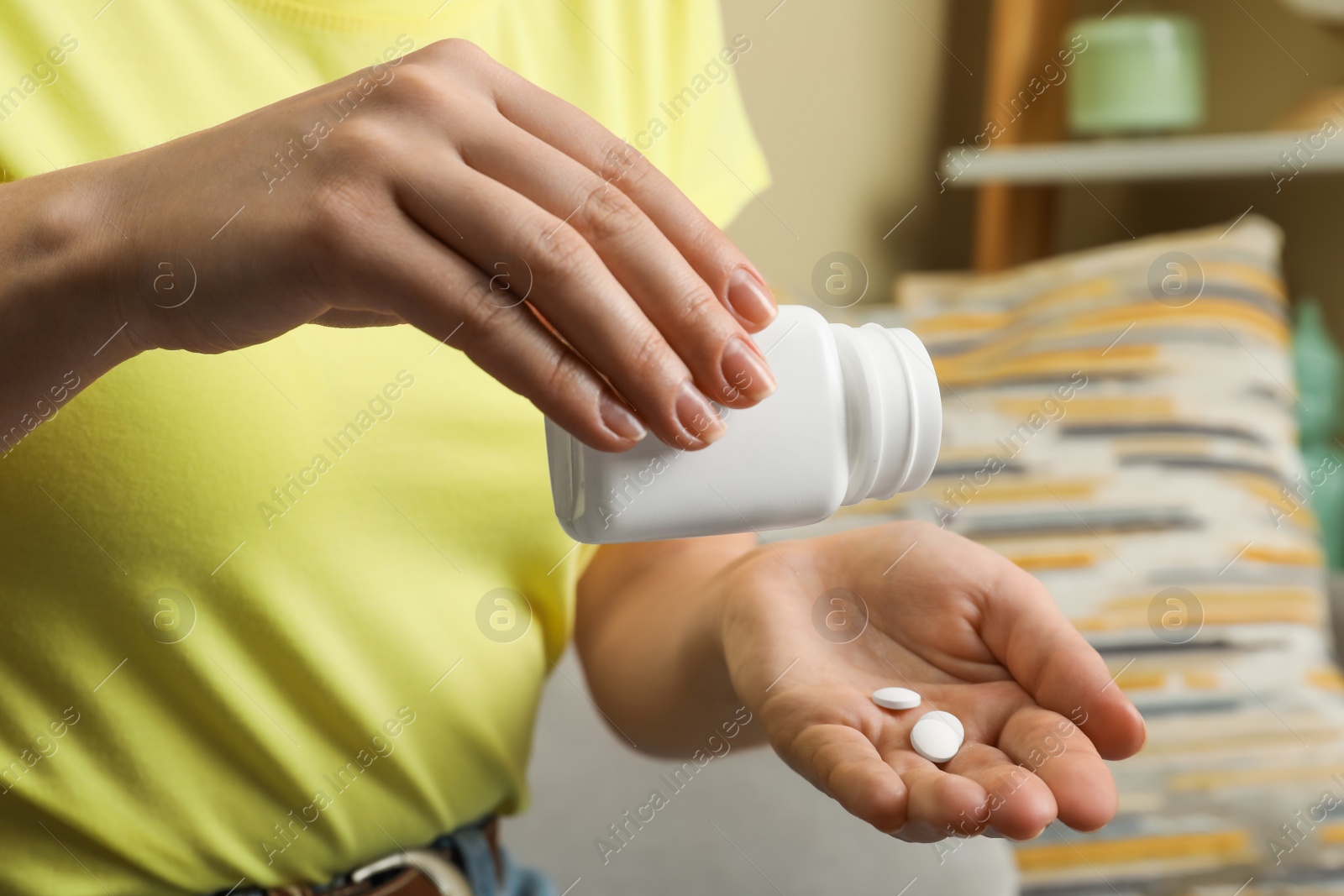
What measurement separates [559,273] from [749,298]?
0.18 ft

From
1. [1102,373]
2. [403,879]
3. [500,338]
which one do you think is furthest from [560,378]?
[1102,373]

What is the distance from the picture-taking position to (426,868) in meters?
0.47

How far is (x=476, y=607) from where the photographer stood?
1.62 ft

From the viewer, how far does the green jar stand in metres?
1.13

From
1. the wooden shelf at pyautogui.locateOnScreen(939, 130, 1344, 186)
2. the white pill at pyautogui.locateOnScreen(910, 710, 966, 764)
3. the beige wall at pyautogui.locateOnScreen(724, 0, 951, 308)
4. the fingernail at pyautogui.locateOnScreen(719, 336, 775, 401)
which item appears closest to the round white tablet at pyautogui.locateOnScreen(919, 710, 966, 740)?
the white pill at pyautogui.locateOnScreen(910, 710, 966, 764)

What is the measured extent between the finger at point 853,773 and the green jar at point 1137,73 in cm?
102

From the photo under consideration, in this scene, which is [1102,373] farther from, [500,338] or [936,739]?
[500,338]

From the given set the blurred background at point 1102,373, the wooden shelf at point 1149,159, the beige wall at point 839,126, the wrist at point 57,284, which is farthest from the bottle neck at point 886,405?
the wooden shelf at point 1149,159

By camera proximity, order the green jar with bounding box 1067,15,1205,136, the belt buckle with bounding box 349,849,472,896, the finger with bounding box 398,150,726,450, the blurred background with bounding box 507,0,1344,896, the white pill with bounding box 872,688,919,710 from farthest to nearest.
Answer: the green jar with bounding box 1067,15,1205,136 → the blurred background with bounding box 507,0,1344,896 → the belt buckle with bounding box 349,849,472,896 → the white pill with bounding box 872,688,919,710 → the finger with bounding box 398,150,726,450

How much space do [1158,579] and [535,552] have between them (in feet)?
1.86

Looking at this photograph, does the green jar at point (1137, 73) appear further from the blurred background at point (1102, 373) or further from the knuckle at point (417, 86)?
the knuckle at point (417, 86)

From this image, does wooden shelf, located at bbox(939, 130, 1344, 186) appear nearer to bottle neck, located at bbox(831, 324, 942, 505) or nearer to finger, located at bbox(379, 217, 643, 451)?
bottle neck, located at bbox(831, 324, 942, 505)

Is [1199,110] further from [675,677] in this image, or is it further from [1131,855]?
[675,677]

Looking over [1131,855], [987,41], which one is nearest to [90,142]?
[1131,855]
